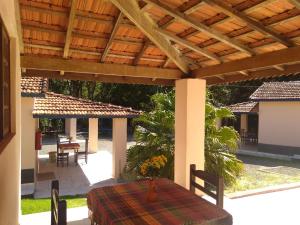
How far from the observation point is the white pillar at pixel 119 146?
12.2m

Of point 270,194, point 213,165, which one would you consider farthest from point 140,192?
point 213,165

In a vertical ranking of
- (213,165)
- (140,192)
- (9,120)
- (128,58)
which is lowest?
(213,165)

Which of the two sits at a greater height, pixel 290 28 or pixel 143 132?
pixel 290 28

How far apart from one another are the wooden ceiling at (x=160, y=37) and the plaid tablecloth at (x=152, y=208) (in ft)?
8.41

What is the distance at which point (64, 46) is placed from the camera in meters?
5.38

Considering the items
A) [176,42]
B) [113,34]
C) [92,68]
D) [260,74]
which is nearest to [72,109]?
[92,68]

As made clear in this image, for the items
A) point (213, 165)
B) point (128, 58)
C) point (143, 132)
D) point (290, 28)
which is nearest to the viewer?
point (290, 28)

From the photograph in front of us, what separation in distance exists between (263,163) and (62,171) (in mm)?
10270

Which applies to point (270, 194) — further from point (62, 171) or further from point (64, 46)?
point (62, 171)

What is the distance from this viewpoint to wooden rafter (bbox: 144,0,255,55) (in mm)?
4321

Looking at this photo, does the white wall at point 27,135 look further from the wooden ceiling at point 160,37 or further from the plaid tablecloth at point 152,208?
the plaid tablecloth at point 152,208

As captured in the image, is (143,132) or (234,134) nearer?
(234,134)

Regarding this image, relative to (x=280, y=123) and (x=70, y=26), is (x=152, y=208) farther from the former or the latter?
(x=280, y=123)

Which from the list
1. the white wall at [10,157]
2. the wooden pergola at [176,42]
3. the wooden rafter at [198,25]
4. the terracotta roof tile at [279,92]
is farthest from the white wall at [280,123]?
the white wall at [10,157]
